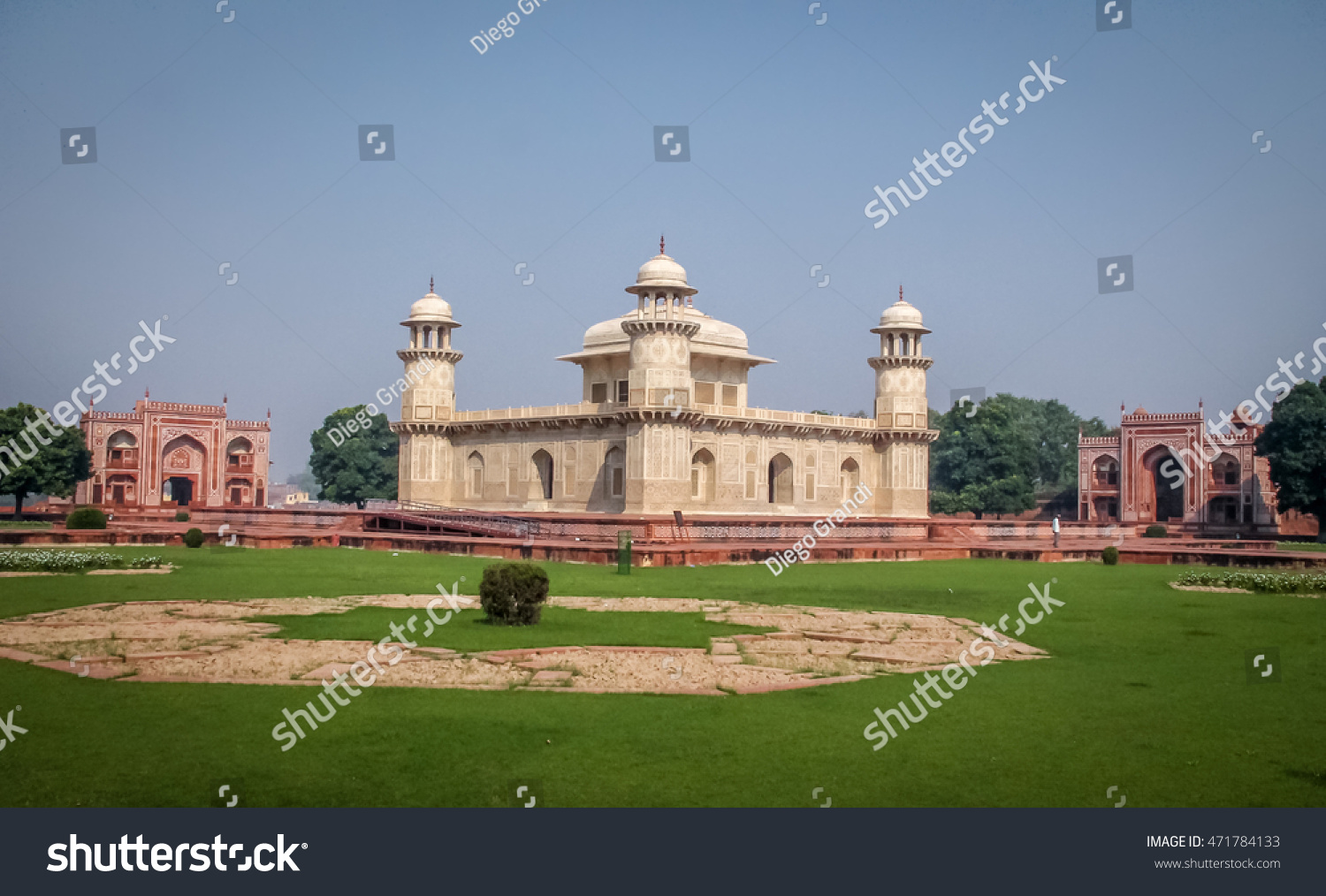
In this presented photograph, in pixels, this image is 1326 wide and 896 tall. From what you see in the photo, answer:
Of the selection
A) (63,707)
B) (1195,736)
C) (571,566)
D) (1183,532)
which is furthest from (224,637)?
(1183,532)

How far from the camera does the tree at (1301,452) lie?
4009cm

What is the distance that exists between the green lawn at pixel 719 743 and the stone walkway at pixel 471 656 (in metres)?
0.40

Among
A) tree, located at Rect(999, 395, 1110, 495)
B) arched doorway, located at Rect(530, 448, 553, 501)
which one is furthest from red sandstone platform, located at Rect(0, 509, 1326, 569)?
tree, located at Rect(999, 395, 1110, 495)

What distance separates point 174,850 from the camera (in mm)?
5188

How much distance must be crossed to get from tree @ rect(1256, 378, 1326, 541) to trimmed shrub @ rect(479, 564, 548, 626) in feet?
123

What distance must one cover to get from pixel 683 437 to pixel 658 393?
61.2 inches

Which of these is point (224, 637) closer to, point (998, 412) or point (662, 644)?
point (662, 644)

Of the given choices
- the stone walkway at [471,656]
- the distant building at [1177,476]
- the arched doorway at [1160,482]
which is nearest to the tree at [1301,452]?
the distant building at [1177,476]

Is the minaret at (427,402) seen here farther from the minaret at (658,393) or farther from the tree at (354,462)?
the tree at (354,462)

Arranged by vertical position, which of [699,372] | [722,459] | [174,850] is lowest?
[174,850]

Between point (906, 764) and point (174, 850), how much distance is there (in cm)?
386

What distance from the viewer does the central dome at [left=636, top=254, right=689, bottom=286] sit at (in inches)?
1276

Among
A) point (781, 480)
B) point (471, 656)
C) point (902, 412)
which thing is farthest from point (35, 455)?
point (471, 656)

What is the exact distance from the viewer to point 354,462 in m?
58.9
